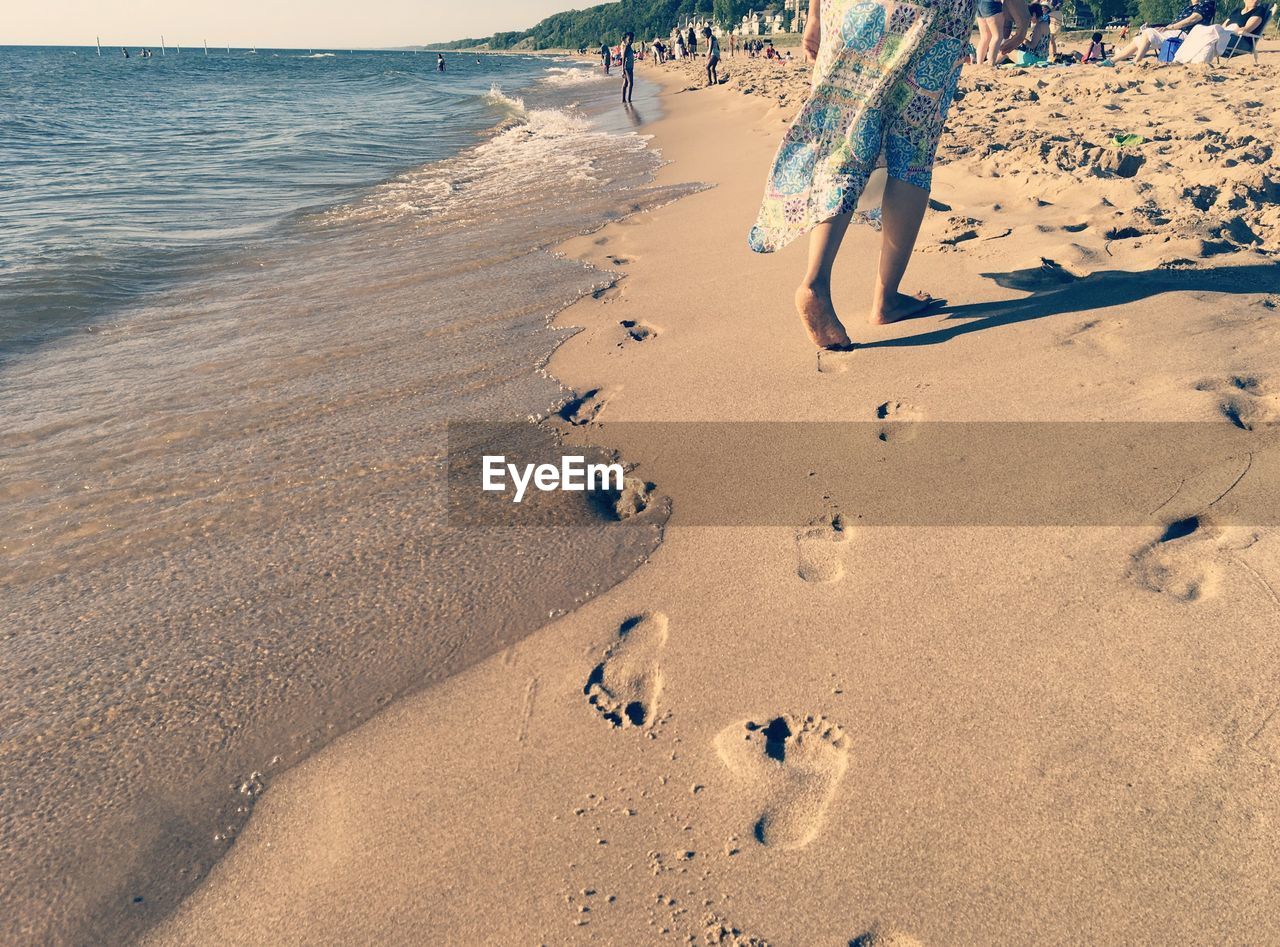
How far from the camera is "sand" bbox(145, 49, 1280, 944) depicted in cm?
114

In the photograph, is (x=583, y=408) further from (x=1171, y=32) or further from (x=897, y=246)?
(x=1171, y=32)

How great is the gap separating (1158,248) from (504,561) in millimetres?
2831

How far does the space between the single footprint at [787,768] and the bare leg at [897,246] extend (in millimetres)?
1806

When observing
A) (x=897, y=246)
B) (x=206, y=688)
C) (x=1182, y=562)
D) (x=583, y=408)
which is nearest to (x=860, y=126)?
(x=897, y=246)

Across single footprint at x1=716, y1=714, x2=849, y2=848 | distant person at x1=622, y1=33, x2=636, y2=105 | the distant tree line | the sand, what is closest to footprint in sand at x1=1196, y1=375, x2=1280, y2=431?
the sand

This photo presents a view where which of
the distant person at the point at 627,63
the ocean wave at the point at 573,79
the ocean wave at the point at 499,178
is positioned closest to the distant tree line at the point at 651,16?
the ocean wave at the point at 573,79

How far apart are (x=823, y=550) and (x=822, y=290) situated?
1.06m

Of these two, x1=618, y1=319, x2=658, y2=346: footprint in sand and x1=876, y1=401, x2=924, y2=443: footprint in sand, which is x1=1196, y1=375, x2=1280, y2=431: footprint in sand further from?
x1=618, y1=319, x2=658, y2=346: footprint in sand

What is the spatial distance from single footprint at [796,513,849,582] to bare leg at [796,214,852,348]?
91cm

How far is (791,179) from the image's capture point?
2535 mm

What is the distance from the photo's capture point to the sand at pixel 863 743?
1.14m

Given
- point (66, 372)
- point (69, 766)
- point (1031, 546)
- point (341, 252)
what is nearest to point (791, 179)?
point (1031, 546)

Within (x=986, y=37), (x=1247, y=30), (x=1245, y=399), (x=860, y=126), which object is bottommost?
(x=1245, y=399)

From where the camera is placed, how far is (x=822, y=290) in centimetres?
256
